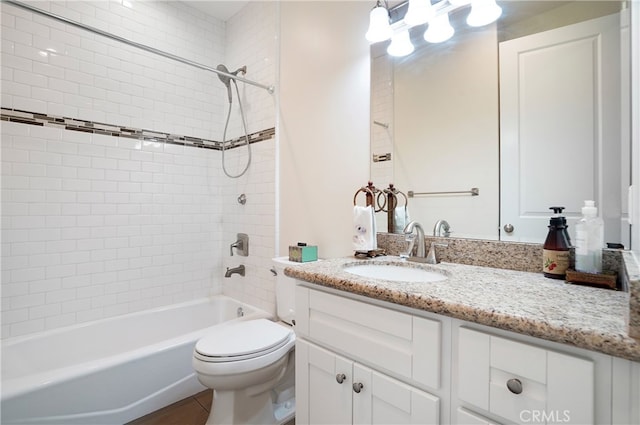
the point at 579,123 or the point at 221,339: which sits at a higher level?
the point at 579,123

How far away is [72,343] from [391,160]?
89.3 inches

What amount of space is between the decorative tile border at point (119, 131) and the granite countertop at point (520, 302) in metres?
1.59

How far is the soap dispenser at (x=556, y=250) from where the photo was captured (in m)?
0.95

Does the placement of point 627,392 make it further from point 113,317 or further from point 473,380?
point 113,317

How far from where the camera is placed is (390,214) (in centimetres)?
154

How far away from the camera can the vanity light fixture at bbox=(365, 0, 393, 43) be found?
1.47 meters

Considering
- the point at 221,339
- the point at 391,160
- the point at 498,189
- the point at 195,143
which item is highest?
the point at 195,143

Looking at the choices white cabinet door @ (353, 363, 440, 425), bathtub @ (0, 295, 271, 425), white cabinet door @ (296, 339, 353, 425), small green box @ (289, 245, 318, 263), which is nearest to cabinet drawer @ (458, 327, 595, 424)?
white cabinet door @ (353, 363, 440, 425)

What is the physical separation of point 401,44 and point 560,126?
0.82m

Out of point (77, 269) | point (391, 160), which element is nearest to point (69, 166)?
point (77, 269)

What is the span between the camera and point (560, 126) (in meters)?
1.06

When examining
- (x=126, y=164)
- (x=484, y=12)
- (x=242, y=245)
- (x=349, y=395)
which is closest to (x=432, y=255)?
(x=349, y=395)

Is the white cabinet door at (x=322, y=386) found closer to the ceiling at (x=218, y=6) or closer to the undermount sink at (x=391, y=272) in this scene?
the undermount sink at (x=391, y=272)

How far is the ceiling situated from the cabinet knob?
9.39 feet
